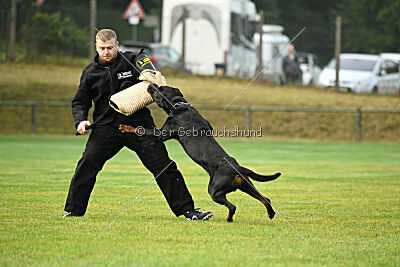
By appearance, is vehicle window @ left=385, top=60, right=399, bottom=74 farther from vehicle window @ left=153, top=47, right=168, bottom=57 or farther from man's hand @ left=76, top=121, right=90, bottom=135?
man's hand @ left=76, top=121, right=90, bottom=135

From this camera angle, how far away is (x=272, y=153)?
1834 centimetres

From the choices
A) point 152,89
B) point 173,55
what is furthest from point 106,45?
point 173,55

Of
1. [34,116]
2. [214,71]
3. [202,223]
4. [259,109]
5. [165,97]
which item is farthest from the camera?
[214,71]

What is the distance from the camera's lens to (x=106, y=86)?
757cm

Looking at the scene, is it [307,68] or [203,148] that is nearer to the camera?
[203,148]

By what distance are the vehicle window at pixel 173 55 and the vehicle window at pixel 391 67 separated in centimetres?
767

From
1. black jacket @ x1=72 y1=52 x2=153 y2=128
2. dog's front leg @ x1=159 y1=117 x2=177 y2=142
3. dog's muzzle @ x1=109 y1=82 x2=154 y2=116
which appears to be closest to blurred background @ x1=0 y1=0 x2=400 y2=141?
black jacket @ x1=72 y1=52 x2=153 y2=128

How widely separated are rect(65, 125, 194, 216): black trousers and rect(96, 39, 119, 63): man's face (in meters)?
0.67

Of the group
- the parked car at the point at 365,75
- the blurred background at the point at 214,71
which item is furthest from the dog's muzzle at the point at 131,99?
the parked car at the point at 365,75

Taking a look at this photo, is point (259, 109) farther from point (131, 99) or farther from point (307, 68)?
point (131, 99)

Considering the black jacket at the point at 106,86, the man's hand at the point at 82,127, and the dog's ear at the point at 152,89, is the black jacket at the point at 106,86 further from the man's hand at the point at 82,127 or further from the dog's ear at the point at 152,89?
the dog's ear at the point at 152,89

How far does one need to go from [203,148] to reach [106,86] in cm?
122

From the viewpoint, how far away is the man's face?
24.3ft

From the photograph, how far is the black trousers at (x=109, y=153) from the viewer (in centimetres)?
757
